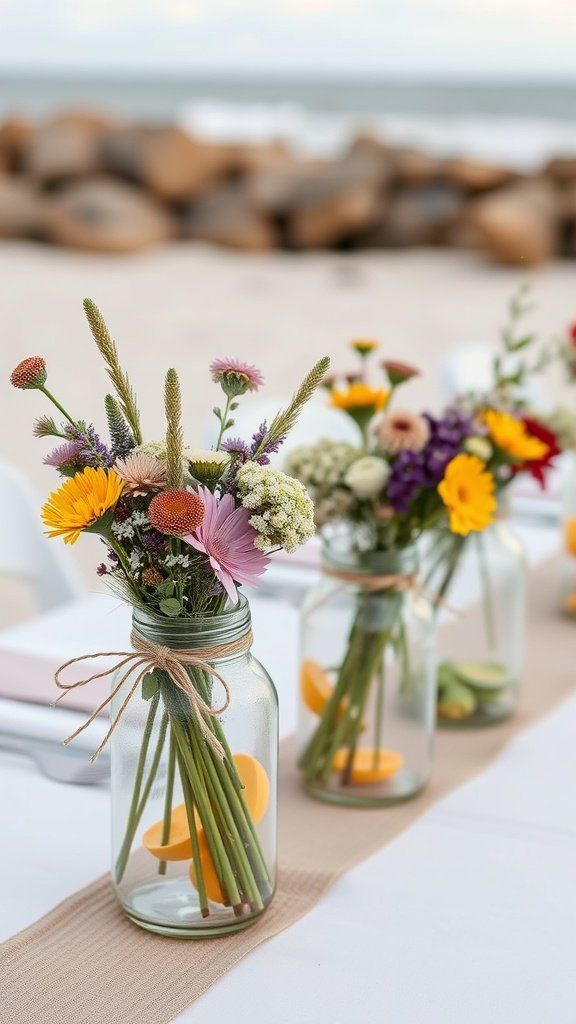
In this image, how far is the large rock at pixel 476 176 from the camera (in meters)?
9.28

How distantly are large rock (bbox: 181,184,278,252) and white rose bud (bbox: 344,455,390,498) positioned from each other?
8095 millimetres

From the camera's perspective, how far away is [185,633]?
34.2 inches

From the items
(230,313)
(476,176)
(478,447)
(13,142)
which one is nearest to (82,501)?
(478,447)

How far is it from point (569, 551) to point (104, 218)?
760 cm

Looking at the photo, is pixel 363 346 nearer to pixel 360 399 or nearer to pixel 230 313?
pixel 360 399

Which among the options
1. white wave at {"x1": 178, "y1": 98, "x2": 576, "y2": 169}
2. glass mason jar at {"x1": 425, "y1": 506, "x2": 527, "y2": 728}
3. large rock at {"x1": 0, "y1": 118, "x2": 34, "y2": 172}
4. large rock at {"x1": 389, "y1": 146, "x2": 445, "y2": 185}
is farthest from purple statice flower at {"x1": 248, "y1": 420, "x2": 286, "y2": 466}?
white wave at {"x1": 178, "y1": 98, "x2": 576, "y2": 169}

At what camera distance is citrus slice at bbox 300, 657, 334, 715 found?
3.99 feet

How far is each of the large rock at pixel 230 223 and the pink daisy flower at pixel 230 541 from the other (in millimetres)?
8418

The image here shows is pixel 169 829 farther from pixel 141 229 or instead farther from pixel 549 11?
pixel 549 11

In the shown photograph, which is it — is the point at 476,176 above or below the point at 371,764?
above

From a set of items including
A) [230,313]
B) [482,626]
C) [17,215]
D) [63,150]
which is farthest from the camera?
[63,150]

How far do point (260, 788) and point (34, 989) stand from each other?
21 cm

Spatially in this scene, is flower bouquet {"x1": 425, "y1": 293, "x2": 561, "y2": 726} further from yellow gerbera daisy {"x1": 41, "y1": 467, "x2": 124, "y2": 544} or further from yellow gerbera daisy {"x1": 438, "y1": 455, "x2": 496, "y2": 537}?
yellow gerbera daisy {"x1": 41, "y1": 467, "x2": 124, "y2": 544}

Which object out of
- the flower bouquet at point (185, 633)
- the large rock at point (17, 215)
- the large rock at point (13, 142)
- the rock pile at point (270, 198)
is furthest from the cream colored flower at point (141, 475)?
the large rock at point (13, 142)
